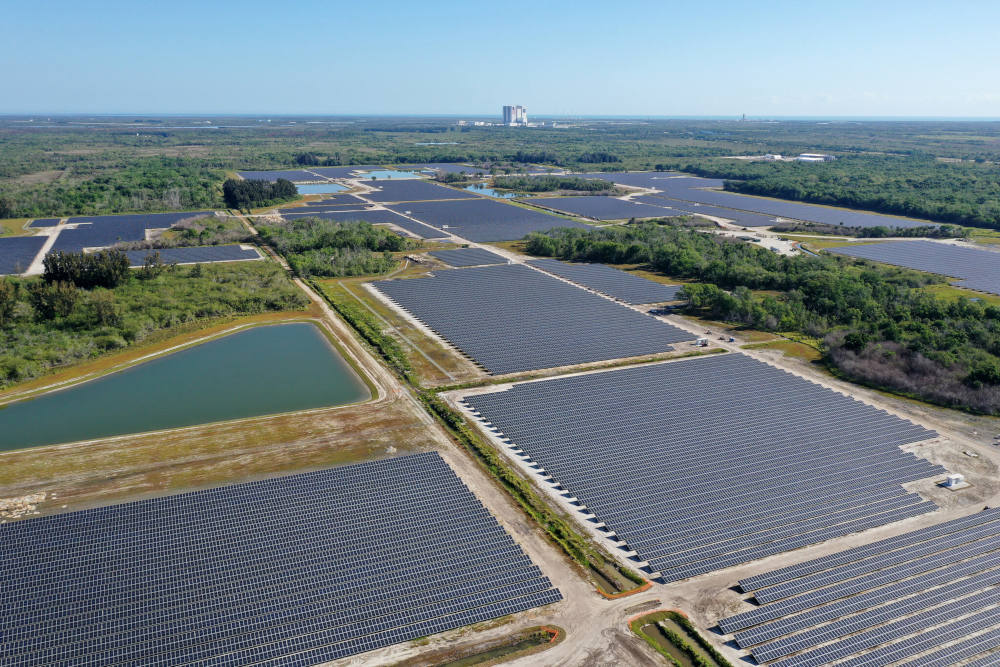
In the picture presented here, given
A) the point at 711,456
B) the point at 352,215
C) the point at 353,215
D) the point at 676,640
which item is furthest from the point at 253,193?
the point at 676,640

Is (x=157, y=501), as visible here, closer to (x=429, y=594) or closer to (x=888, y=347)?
(x=429, y=594)

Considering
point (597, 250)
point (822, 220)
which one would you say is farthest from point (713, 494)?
point (822, 220)

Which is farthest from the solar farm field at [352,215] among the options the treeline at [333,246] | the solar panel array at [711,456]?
the solar panel array at [711,456]

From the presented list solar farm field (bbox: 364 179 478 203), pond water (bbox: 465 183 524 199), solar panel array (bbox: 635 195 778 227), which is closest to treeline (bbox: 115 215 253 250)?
solar farm field (bbox: 364 179 478 203)

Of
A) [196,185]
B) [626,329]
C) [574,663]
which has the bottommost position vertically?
[574,663]

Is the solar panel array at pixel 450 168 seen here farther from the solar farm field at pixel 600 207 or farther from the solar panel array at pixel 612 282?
the solar panel array at pixel 612 282

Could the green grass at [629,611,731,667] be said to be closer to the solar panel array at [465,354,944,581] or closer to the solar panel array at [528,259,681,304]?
the solar panel array at [465,354,944,581]
